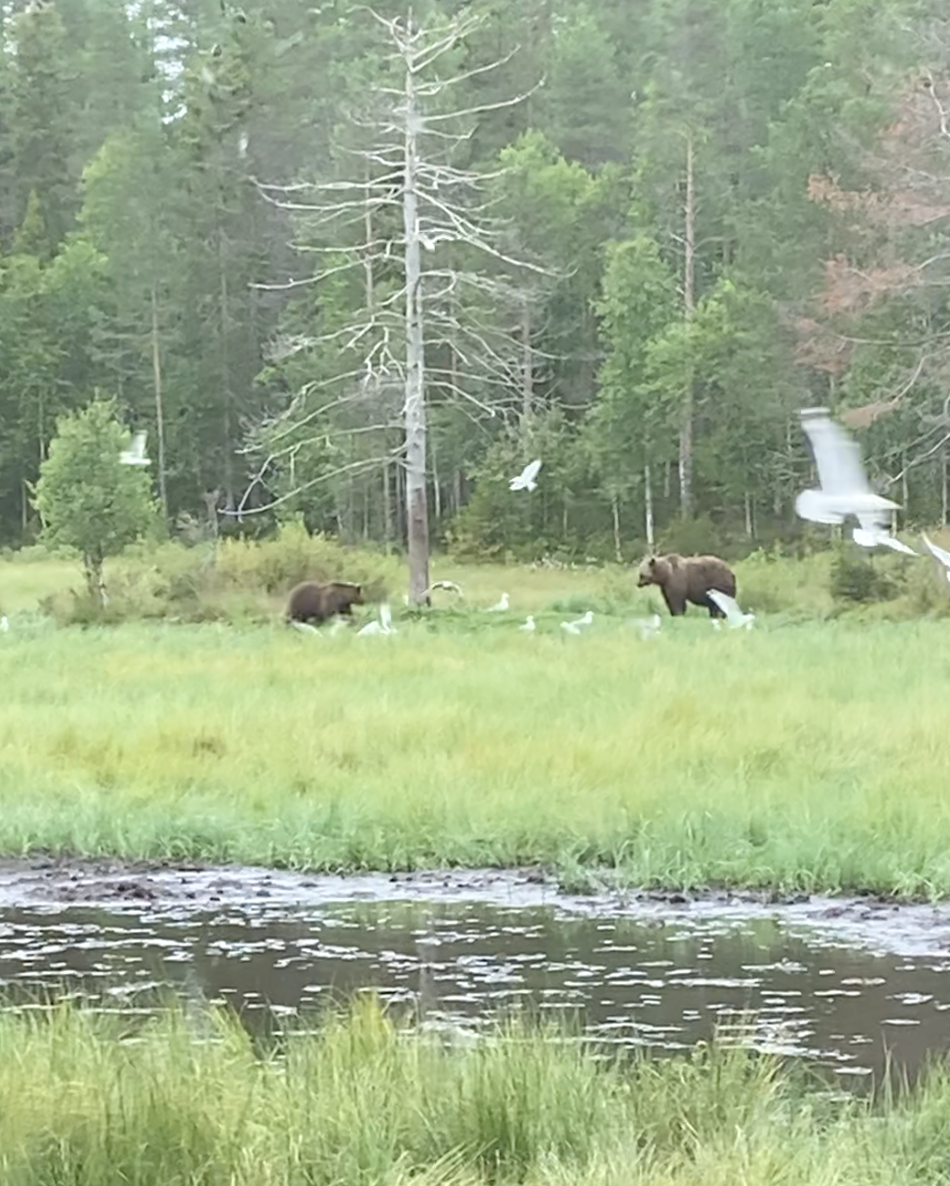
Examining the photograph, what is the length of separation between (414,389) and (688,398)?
18.1 metres

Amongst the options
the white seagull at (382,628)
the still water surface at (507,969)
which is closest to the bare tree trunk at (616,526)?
the white seagull at (382,628)

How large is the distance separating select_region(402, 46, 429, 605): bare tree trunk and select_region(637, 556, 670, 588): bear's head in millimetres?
3029

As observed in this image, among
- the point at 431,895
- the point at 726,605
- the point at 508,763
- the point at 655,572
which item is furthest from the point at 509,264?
the point at 431,895

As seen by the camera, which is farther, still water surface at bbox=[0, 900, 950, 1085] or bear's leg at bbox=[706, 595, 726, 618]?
bear's leg at bbox=[706, 595, 726, 618]

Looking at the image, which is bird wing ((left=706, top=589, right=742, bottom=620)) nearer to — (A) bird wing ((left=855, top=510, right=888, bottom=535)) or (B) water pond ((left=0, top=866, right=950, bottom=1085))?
(A) bird wing ((left=855, top=510, right=888, bottom=535))

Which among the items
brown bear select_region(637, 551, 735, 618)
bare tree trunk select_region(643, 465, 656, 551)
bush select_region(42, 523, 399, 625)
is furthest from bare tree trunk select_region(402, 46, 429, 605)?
bare tree trunk select_region(643, 465, 656, 551)

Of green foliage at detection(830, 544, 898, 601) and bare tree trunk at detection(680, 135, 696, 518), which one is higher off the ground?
bare tree trunk at detection(680, 135, 696, 518)

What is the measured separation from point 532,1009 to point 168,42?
2981 inches

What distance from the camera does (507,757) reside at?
1316 cm

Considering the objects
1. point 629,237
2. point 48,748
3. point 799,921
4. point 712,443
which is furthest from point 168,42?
point 799,921

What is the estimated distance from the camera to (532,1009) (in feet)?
26.0

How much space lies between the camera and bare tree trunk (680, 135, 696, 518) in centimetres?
4638

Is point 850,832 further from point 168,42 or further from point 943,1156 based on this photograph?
point 168,42

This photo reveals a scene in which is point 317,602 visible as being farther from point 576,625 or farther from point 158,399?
point 158,399
